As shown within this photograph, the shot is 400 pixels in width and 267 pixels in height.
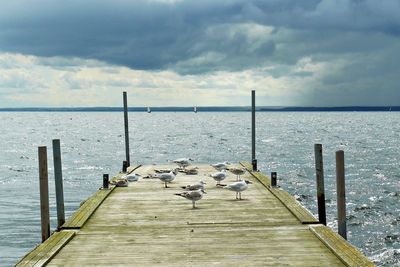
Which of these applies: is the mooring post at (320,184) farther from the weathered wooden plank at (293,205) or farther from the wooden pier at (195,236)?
the wooden pier at (195,236)

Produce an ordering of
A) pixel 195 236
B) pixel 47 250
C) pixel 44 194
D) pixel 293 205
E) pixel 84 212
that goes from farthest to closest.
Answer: pixel 293 205, pixel 84 212, pixel 44 194, pixel 195 236, pixel 47 250

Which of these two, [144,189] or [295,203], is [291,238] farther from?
[144,189]

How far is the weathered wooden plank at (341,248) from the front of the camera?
9656 mm

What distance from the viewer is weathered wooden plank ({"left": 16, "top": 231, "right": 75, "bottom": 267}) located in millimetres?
9930

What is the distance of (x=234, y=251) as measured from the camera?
35.0 ft

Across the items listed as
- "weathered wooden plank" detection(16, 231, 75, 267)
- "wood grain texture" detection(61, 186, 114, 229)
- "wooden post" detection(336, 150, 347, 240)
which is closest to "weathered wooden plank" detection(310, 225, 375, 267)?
"wooden post" detection(336, 150, 347, 240)

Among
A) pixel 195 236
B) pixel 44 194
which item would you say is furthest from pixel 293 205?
pixel 44 194

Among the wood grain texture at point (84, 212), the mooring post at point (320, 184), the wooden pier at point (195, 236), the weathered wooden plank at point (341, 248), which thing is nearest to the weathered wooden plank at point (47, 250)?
the wooden pier at point (195, 236)

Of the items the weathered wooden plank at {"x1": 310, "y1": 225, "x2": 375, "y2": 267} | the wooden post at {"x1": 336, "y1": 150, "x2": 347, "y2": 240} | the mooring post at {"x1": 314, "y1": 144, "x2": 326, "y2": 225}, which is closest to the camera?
the weathered wooden plank at {"x1": 310, "y1": 225, "x2": 375, "y2": 267}

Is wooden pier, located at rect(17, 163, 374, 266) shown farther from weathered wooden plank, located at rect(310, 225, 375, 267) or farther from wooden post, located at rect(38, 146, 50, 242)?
wooden post, located at rect(38, 146, 50, 242)

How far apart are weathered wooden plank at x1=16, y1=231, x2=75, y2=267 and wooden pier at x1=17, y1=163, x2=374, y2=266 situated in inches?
0.7

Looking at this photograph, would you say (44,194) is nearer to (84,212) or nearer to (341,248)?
(84,212)

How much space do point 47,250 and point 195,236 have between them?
10.2ft

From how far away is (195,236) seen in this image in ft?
39.1
